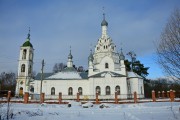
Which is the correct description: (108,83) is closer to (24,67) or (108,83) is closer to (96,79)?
(96,79)

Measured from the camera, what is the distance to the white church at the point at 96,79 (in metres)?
39.6

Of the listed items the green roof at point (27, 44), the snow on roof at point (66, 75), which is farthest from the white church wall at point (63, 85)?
the green roof at point (27, 44)

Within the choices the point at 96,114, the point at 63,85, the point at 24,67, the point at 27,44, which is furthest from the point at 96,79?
the point at 96,114

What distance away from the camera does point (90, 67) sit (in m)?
42.2

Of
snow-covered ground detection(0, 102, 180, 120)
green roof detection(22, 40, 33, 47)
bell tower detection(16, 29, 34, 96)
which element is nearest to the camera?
snow-covered ground detection(0, 102, 180, 120)

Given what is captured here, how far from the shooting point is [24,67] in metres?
49.3

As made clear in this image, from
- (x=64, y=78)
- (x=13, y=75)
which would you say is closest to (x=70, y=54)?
(x=64, y=78)

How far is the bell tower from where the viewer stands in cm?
4815

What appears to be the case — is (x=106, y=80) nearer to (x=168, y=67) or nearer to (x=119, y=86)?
(x=119, y=86)

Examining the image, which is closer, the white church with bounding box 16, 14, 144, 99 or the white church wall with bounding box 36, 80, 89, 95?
the white church with bounding box 16, 14, 144, 99

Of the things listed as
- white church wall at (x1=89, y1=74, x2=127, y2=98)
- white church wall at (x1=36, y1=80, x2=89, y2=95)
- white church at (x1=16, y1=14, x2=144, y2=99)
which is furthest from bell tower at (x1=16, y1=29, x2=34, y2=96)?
white church wall at (x1=89, y1=74, x2=127, y2=98)

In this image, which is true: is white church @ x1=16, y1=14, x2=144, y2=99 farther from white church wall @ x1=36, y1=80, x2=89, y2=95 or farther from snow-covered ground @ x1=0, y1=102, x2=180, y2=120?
snow-covered ground @ x1=0, y1=102, x2=180, y2=120

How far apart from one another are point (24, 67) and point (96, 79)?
20218 mm

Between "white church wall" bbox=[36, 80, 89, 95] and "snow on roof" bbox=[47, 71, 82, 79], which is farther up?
"snow on roof" bbox=[47, 71, 82, 79]
